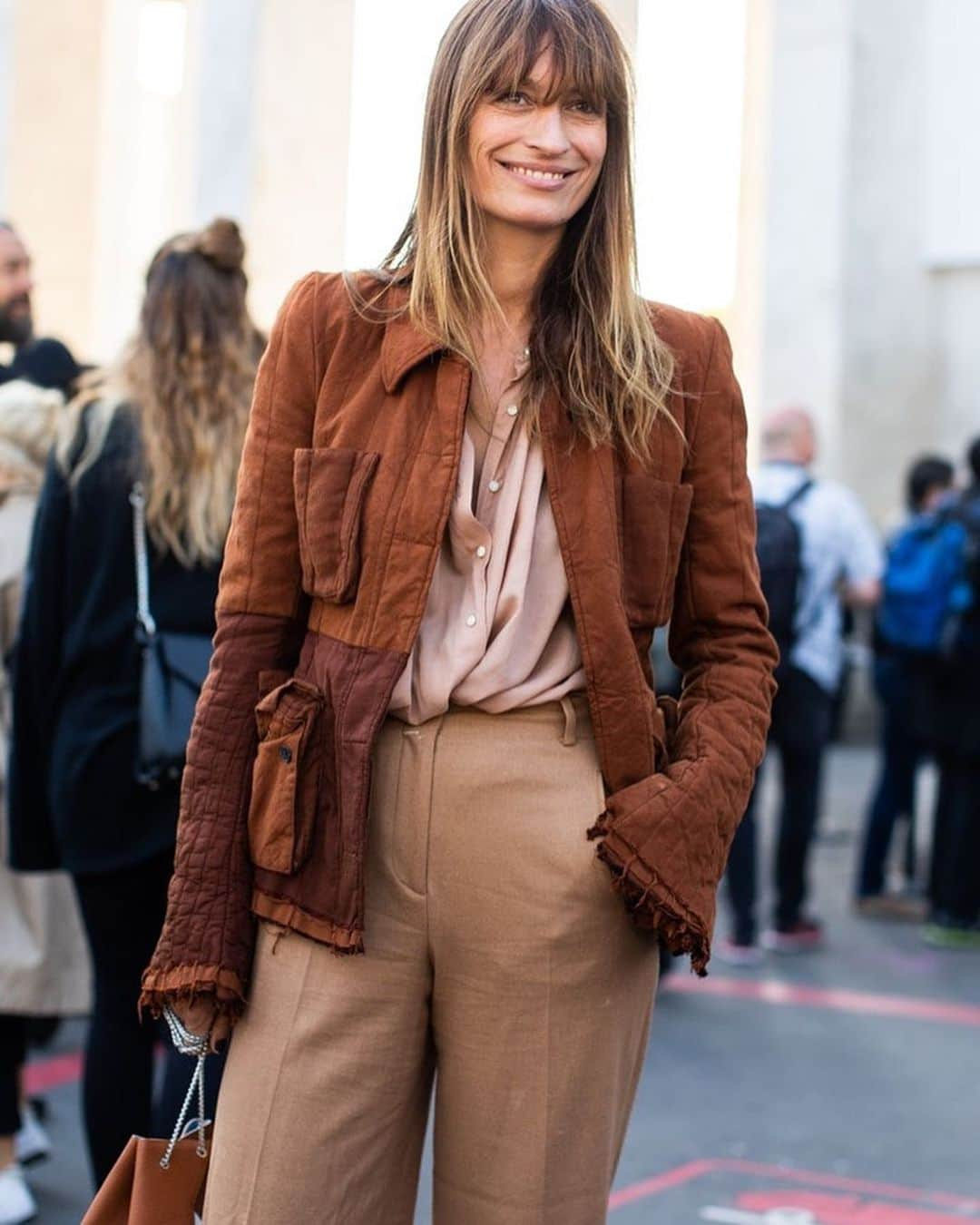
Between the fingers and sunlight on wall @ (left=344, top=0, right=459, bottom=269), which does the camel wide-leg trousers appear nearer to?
the fingers

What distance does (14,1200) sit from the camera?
430 centimetres

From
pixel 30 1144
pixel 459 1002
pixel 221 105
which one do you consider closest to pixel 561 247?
pixel 459 1002

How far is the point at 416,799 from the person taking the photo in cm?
227

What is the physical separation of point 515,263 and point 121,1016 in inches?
75.4

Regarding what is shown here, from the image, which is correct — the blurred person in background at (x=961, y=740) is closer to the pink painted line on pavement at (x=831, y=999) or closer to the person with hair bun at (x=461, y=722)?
the pink painted line on pavement at (x=831, y=999)

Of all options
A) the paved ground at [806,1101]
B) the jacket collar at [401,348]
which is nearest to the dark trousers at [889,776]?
the paved ground at [806,1101]

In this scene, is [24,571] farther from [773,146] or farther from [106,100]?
[773,146]

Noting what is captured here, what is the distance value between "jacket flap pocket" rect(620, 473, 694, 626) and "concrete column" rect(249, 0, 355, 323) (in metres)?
11.9

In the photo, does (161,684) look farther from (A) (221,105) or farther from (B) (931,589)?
(A) (221,105)

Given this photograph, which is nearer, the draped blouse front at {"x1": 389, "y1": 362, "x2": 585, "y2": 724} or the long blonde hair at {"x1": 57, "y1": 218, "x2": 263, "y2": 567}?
the draped blouse front at {"x1": 389, "y1": 362, "x2": 585, "y2": 724}

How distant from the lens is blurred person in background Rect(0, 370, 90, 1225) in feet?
14.4

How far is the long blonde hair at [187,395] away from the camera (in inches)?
143

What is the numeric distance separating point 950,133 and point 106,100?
6.46 meters

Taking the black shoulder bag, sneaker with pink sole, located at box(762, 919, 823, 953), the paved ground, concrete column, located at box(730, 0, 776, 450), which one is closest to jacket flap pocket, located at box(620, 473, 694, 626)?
the black shoulder bag
